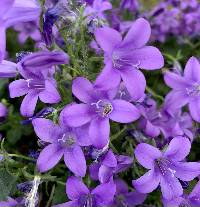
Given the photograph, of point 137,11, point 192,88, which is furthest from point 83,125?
point 137,11

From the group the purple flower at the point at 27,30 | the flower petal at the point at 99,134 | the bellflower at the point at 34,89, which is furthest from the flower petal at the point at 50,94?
the purple flower at the point at 27,30

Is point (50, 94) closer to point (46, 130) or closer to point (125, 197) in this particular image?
point (46, 130)

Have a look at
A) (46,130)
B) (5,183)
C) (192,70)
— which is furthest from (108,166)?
(192,70)

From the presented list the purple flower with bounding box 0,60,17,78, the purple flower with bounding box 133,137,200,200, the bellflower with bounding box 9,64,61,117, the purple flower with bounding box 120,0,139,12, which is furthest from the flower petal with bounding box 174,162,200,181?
the purple flower with bounding box 120,0,139,12

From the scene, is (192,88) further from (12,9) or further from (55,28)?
(12,9)

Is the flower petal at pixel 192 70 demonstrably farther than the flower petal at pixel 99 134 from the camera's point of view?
Yes

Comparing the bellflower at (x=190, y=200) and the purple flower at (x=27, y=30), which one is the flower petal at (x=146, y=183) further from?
the purple flower at (x=27, y=30)
